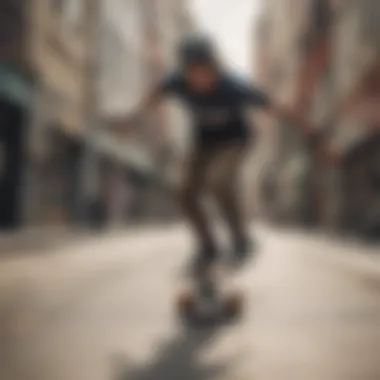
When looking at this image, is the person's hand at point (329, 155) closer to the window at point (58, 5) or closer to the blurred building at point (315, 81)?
the blurred building at point (315, 81)

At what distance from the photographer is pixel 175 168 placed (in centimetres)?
76

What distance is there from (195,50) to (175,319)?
263 mm

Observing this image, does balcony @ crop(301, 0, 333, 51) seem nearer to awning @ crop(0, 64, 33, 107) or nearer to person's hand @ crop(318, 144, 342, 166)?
person's hand @ crop(318, 144, 342, 166)

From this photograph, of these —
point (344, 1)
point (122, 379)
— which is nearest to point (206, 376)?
point (122, 379)

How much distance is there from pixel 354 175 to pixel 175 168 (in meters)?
0.22

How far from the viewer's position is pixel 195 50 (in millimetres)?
740

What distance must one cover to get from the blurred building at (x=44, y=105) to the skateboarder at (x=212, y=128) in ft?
0.40

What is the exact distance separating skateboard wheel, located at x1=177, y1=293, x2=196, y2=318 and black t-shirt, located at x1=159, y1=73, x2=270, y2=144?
0.15 meters

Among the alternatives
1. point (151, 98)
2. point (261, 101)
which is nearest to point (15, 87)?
point (151, 98)

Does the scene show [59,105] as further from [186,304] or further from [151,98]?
[186,304]

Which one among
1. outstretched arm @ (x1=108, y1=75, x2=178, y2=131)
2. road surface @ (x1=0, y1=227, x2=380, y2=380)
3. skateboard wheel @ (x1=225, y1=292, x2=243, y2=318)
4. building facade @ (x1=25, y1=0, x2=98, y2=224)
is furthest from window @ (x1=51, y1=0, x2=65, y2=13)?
skateboard wheel @ (x1=225, y1=292, x2=243, y2=318)

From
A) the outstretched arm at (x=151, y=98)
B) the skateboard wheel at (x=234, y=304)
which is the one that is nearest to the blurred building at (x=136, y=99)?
the outstretched arm at (x=151, y=98)

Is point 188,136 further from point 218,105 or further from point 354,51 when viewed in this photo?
point 354,51

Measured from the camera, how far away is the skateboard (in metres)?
0.76
